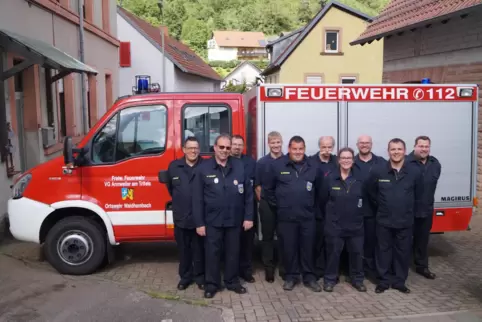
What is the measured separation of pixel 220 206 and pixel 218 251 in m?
0.54

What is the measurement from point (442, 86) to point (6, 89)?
23.1 feet

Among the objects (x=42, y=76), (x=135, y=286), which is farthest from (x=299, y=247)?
(x=42, y=76)

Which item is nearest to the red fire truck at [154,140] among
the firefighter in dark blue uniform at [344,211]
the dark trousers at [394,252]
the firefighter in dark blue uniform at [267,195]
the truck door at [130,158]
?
the truck door at [130,158]

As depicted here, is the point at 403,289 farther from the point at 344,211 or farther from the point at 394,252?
the point at 344,211

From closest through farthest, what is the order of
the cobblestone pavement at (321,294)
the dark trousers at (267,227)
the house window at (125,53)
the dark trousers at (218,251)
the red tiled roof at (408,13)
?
the cobblestone pavement at (321,294) → the dark trousers at (218,251) → the dark trousers at (267,227) → the red tiled roof at (408,13) → the house window at (125,53)

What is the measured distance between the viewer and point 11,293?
5.55 metres

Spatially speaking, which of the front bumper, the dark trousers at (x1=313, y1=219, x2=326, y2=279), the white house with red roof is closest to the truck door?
the front bumper

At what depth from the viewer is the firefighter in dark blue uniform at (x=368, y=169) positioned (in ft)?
19.3

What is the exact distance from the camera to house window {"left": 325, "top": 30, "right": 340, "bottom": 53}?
31.9 meters

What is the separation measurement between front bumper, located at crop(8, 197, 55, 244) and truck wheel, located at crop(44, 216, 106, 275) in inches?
7.0

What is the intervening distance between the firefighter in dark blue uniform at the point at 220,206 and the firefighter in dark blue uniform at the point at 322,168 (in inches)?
35.3

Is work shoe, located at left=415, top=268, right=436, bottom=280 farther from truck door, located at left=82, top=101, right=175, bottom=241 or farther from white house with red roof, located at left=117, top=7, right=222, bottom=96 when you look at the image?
white house with red roof, located at left=117, top=7, right=222, bottom=96

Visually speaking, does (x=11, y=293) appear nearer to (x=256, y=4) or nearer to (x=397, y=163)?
(x=397, y=163)

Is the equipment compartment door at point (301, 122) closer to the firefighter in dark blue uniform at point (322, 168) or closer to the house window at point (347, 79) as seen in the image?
the firefighter in dark blue uniform at point (322, 168)
